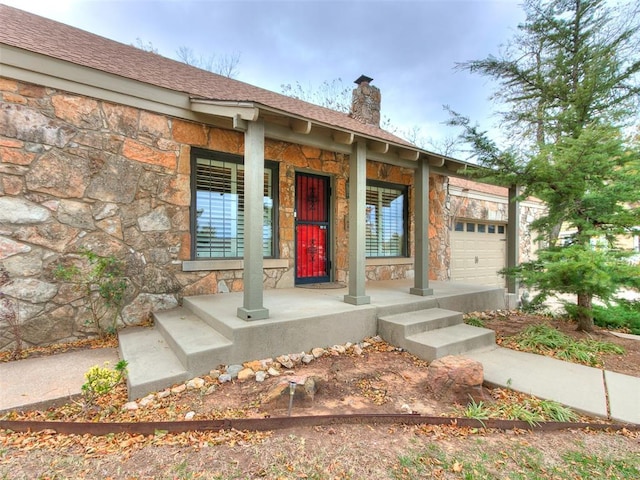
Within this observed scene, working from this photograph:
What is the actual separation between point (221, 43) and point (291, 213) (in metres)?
10.9

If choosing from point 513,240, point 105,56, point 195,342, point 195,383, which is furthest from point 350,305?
point 105,56

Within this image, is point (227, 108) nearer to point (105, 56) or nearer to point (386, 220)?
point (105, 56)

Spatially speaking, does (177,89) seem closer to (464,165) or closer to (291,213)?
(291,213)

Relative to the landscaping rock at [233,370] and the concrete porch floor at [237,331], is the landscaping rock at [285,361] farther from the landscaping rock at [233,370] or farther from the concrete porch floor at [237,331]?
the landscaping rock at [233,370]

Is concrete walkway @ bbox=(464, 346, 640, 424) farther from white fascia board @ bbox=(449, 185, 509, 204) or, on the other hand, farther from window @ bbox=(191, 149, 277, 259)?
white fascia board @ bbox=(449, 185, 509, 204)

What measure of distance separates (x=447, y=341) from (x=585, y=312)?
2.49 meters

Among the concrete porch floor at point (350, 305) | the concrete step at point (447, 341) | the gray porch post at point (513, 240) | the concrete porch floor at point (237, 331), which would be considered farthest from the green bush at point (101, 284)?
the gray porch post at point (513, 240)

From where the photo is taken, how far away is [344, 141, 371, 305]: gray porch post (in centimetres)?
432

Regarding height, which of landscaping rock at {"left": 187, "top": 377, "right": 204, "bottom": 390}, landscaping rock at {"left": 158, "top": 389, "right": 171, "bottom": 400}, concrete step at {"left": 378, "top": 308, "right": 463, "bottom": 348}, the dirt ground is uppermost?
concrete step at {"left": 378, "top": 308, "right": 463, "bottom": 348}

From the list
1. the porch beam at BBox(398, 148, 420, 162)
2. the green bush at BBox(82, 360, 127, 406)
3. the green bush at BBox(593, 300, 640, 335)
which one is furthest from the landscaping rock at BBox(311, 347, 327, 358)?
the green bush at BBox(593, 300, 640, 335)

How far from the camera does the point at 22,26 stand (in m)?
4.17

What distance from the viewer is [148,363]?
2955 millimetres

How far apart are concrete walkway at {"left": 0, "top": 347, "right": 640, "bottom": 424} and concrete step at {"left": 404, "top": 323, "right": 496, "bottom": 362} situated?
19 centimetres

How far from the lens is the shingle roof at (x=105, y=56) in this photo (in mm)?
3740
